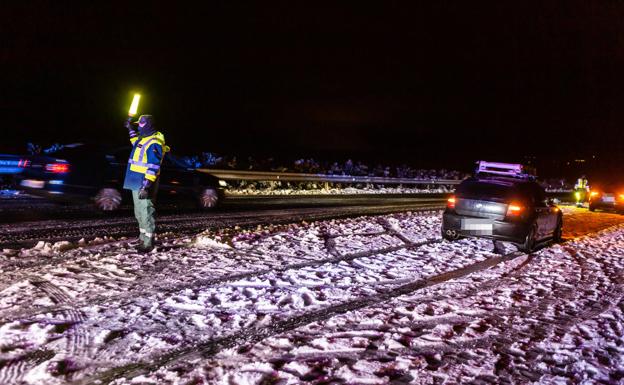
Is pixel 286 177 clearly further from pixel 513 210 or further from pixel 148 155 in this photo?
pixel 148 155

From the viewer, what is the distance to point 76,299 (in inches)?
189

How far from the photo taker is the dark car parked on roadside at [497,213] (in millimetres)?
9117

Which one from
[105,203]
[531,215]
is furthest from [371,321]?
[105,203]

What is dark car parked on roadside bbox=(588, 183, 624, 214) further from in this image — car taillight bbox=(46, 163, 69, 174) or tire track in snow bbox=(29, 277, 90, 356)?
tire track in snow bbox=(29, 277, 90, 356)

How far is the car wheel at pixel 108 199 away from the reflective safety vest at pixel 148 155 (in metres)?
4.45

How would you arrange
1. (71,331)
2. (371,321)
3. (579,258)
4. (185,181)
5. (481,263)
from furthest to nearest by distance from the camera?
(185,181) < (579,258) < (481,263) < (371,321) < (71,331)

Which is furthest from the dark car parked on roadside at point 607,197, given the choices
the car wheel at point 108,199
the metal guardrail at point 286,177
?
the car wheel at point 108,199

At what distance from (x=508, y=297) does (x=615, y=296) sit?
5.37ft

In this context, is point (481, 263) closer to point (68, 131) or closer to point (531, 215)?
point (531, 215)

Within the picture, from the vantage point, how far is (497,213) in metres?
9.19

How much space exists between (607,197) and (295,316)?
65.0ft

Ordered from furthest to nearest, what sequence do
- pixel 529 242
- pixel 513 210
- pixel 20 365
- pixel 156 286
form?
pixel 529 242, pixel 513 210, pixel 156 286, pixel 20 365

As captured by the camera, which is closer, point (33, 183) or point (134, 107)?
point (134, 107)

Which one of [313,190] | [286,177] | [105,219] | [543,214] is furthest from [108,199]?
[313,190]
